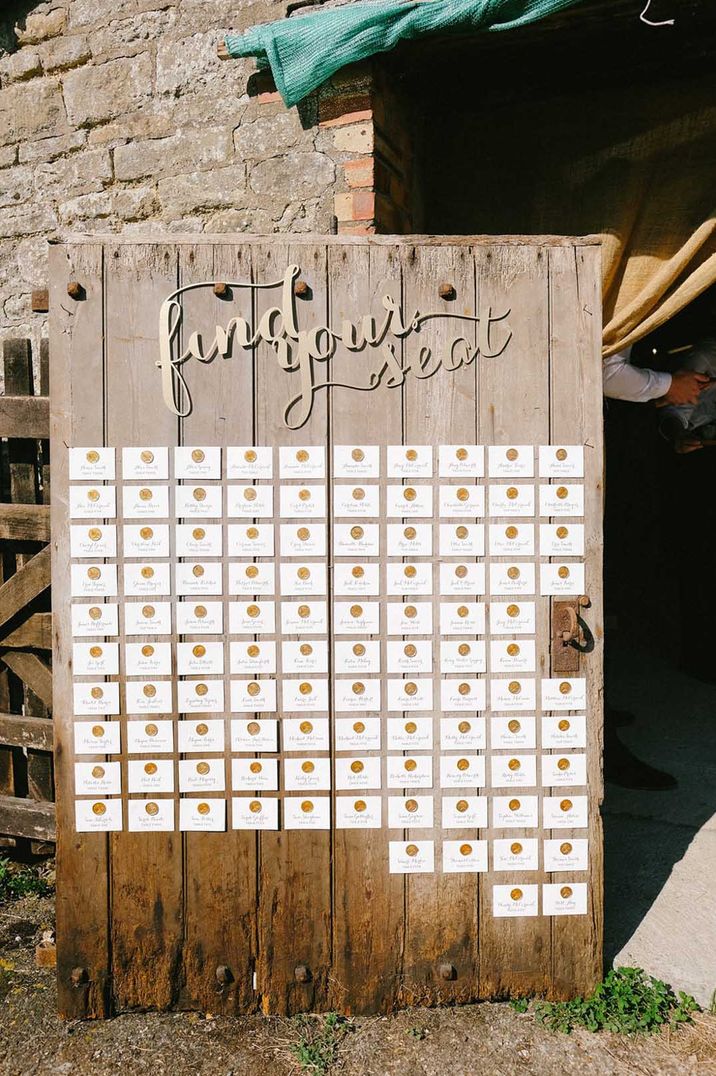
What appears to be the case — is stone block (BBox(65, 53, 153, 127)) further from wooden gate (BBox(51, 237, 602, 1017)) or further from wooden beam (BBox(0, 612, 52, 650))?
wooden beam (BBox(0, 612, 52, 650))

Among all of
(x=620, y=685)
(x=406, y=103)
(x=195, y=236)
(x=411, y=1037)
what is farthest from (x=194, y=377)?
(x=620, y=685)

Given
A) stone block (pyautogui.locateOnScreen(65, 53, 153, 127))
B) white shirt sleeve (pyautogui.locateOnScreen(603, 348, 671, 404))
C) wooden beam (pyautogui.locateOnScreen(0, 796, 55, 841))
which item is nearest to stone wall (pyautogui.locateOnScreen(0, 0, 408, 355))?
stone block (pyautogui.locateOnScreen(65, 53, 153, 127))

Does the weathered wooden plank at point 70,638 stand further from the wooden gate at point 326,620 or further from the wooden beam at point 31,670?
the wooden beam at point 31,670

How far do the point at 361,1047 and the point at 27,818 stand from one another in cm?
154

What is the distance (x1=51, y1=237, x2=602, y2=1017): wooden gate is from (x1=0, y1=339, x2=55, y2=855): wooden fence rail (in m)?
0.72

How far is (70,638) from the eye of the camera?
225 centimetres

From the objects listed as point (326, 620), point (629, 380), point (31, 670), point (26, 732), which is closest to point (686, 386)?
point (629, 380)

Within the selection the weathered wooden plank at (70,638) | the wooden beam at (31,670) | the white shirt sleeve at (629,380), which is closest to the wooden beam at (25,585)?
the wooden beam at (31,670)

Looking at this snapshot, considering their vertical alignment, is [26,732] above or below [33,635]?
below

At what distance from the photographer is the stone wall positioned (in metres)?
2.94

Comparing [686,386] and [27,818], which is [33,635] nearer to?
[27,818]

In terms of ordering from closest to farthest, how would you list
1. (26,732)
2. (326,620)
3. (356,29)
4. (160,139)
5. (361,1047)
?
1. (361,1047)
2. (326,620)
3. (356,29)
4. (26,732)
5. (160,139)

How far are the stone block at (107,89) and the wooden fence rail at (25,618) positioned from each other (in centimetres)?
117

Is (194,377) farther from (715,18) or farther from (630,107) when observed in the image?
(715,18)
